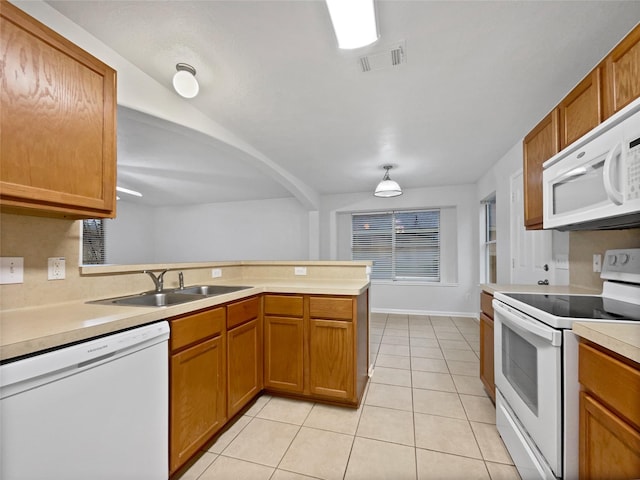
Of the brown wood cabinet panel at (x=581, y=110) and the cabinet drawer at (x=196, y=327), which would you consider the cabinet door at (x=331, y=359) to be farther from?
the brown wood cabinet panel at (x=581, y=110)

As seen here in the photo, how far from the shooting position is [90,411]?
0.97m

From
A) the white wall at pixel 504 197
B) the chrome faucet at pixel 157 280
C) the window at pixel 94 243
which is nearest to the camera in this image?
the chrome faucet at pixel 157 280

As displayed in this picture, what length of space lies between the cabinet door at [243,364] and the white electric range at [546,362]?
1.64 metres

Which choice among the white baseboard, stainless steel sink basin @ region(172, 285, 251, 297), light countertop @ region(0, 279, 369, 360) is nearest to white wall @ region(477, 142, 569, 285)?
the white baseboard

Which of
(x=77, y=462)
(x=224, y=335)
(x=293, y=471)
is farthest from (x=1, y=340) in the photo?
(x=293, y=471)

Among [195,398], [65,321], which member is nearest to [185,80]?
[65,321]

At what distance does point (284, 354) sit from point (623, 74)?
8.26 ft

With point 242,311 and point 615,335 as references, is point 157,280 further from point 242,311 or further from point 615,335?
point 615,335

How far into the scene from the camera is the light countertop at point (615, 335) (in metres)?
0.79

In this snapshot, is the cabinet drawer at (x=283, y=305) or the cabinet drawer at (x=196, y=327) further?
the cabinet drawer at (x=283, y=305)

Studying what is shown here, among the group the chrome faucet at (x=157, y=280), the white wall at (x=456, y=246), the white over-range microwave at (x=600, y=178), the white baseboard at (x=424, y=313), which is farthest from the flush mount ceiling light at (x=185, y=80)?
the white baseboard at (x=424, y=313)

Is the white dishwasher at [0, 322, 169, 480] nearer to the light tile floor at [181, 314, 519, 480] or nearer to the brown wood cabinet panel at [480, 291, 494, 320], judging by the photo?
the light tile floor at [181, 314, 519, 480]

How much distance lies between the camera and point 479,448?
1598 millimetres

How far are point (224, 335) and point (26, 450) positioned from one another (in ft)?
3.10
